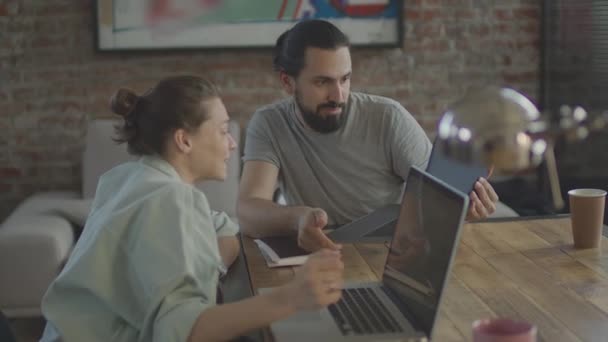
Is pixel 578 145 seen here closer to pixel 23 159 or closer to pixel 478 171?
pixel 478 171

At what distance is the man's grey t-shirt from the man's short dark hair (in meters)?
0.16

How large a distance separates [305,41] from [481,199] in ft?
2.42

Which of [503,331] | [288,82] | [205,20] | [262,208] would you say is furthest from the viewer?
[205,20]

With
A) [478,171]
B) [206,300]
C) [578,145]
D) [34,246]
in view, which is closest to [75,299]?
[206,300]

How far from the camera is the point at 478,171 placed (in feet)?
7.19

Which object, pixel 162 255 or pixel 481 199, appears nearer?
pixel 162 255

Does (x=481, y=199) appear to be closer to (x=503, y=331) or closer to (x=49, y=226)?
(x=503, y=331)

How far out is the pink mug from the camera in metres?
1.24

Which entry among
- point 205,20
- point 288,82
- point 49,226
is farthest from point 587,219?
point 205,20

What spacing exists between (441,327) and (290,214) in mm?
776

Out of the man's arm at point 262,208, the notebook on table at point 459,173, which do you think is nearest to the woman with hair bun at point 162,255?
the man's arm at point 262,208

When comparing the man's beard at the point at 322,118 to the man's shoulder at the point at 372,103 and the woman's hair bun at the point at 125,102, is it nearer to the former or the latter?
the man's shoulder at the point at 372,103

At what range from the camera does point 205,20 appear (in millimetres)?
4039

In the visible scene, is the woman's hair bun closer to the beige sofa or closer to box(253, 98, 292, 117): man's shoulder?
box(253, 98, 292, 117): man's shoulder
